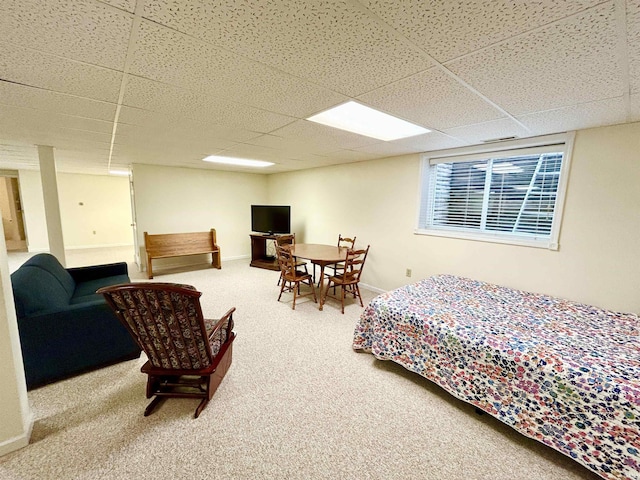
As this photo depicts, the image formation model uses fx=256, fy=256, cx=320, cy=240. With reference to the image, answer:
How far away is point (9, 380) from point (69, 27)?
1848 millimetres

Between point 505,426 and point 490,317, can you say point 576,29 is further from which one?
point 505,426

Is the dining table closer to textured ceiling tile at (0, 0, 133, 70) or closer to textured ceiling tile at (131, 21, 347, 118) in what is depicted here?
textured ceiling tile at (131, 21, 347, 118)

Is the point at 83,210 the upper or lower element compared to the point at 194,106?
lower

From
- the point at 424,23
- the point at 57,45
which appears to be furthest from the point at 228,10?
the point at 57,45

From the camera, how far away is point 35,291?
2.00m

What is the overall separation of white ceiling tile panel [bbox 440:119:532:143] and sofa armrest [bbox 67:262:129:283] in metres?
4.36

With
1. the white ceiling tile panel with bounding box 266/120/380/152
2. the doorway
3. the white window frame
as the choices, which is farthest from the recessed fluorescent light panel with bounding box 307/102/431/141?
the doorway

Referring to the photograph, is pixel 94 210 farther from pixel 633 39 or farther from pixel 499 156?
pixel 633 39

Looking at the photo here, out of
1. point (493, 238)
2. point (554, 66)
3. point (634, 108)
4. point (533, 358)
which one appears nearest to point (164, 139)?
point (554, 66)

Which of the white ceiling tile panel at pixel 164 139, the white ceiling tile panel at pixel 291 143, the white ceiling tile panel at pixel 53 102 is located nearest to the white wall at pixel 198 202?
the white ceiling tile panel at pixel 164 139

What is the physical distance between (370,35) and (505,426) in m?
2.47

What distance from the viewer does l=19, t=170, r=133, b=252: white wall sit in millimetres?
6590

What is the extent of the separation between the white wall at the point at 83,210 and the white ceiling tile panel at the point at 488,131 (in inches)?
347

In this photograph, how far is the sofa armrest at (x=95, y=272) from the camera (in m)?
3.25
